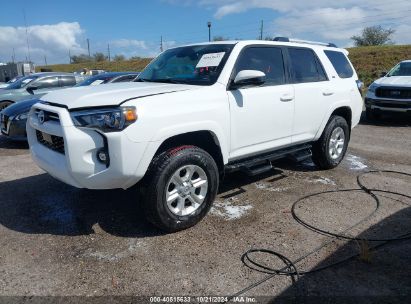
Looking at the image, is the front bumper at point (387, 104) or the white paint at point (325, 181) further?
the front bumper at point (387, 104)

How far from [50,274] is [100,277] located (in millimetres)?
430

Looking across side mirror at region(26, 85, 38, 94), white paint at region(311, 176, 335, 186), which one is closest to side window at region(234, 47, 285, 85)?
white paint at region(311, 176, 335, 186)

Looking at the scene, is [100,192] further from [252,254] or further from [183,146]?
[252,254]

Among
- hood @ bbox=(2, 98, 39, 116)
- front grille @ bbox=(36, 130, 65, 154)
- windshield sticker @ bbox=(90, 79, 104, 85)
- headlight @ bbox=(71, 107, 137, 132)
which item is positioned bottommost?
hood @ bbox=(2, 98, 39, 116)

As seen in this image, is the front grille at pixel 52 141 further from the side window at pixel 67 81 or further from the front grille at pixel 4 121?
the side window at pixel 67 81

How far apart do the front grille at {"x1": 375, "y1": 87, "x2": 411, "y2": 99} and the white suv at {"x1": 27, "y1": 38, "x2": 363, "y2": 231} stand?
5.98 metres

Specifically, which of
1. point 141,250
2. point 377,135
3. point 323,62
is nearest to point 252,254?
point 141,250

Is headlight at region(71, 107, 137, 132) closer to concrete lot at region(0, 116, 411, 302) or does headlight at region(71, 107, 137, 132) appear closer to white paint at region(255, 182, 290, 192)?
concrete lot at region(0, 116, 411, 302)

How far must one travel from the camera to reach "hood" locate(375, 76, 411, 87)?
10.6 meters

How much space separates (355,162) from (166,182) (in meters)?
4.28

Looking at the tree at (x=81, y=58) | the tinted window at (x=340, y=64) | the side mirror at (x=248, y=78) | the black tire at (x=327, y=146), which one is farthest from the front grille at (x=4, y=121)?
the tree at (x=81, y=58)

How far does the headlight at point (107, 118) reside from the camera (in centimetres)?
332

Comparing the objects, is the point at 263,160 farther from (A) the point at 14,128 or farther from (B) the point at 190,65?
(A) the point at 14,128

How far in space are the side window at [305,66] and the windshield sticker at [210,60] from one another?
47.6 inches
